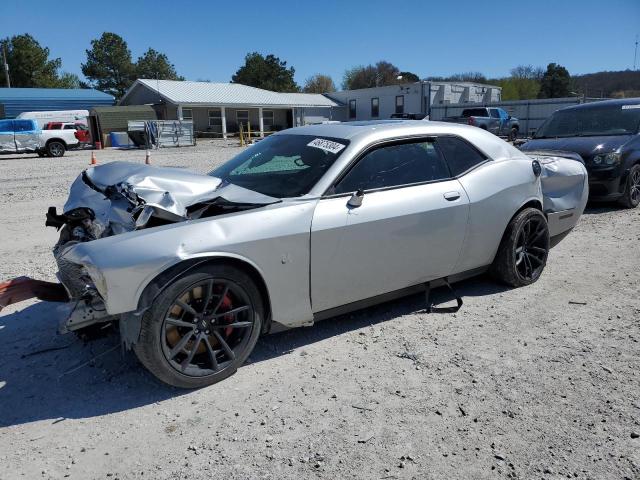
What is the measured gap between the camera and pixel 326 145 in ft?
12.7

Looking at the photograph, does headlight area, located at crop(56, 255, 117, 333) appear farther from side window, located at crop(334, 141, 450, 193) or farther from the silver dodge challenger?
side window, located at crop(334, 141, 450, 193)

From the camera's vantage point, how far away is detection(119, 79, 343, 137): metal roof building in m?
40.9

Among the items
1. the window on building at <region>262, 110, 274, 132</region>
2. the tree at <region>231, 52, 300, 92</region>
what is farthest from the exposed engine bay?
the tree at <region>231, 52, 300, 92</region>

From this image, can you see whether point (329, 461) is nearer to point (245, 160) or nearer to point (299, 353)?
point (299, 353)

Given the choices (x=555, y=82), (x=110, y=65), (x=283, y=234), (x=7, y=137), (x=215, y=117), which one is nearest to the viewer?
(x=283, y=234)

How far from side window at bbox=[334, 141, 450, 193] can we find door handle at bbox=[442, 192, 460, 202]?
6.3 inches

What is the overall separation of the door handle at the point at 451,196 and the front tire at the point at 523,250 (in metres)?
0.80

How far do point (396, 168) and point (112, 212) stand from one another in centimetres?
209

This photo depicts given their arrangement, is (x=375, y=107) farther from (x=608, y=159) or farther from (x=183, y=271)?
(x=183, y=271)

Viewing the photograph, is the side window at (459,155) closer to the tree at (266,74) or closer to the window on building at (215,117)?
the window on building at (215,117)

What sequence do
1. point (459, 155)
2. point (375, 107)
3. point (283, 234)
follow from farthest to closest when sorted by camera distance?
point (375, 107), point (459, 155), point (283, 234)

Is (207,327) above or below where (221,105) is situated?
below

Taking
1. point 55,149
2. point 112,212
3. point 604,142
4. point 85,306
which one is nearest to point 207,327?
point 85,306

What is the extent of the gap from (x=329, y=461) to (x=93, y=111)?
34607 mm
